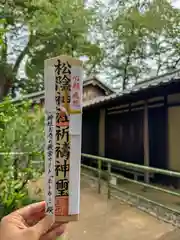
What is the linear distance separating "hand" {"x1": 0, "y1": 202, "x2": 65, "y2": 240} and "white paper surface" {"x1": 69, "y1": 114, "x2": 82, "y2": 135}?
0.32 m

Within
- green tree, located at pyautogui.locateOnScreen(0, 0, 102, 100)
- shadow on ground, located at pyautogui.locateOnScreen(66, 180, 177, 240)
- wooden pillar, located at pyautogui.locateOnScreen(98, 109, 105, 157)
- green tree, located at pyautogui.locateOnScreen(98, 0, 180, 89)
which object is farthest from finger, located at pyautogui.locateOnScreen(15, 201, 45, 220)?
green tree, located at pyautogui.locateOnScreen(98, 0, 180, 89)

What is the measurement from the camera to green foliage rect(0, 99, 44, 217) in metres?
3.22

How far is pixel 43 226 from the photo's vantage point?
3.76 feet

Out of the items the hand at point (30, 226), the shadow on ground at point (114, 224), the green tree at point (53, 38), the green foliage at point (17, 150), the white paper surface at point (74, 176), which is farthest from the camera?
the green tree at point (53, 38)

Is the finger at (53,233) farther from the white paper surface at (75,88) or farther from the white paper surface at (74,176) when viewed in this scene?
the white paper surface at (75,88)

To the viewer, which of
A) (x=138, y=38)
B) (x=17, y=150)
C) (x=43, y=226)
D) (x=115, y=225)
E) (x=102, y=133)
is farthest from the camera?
(x=138, y=38)

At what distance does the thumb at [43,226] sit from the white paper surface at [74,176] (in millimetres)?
90

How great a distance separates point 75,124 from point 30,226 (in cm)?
42

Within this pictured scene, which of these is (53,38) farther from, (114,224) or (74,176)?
(74,176)

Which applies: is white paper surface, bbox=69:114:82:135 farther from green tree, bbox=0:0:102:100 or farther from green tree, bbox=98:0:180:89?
green tree, bbox=98:0:180:89

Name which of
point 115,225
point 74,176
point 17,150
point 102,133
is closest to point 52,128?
point 74,176

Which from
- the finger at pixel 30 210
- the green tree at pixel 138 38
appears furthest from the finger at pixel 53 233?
the green tree at pixel 138 38

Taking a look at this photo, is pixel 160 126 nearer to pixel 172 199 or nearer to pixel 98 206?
pixel 172 199

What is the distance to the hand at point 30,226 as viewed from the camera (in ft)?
3.58
